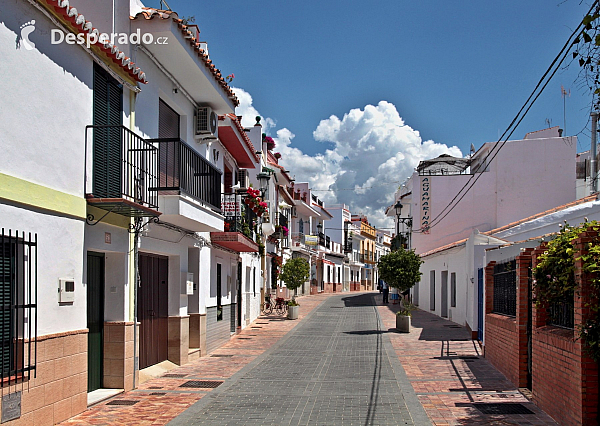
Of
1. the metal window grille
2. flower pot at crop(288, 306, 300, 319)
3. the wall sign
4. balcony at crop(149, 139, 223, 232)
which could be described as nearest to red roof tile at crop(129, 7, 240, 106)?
balcony at crop(149, 139, 223, 232)

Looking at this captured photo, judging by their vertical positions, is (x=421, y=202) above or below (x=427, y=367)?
above

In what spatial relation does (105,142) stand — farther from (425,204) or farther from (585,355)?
(425,204)

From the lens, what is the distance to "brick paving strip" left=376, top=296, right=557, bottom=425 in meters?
8.02

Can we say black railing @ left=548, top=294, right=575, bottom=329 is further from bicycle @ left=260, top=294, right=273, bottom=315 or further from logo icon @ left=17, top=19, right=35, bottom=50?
bicycle @ left=260, top=294, right=273, bottom=315

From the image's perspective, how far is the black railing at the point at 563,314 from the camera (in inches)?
290

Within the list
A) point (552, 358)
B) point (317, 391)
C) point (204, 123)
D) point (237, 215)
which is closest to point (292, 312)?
point (237, 215)

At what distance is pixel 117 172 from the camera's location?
898 cm

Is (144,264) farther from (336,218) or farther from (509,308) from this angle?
(336,218)

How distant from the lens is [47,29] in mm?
7332

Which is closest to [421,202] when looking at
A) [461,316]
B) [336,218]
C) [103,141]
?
[461,316]

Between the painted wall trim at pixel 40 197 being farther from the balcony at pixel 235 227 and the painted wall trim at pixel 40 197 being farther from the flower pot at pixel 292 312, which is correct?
the flower pot at pixel 292 312

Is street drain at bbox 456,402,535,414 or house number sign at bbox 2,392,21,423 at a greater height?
house number sign at bbox 2,392,21,423

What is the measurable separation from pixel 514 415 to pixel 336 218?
57098 millimetres

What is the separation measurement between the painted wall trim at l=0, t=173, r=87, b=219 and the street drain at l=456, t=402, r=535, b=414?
6.18 meters
